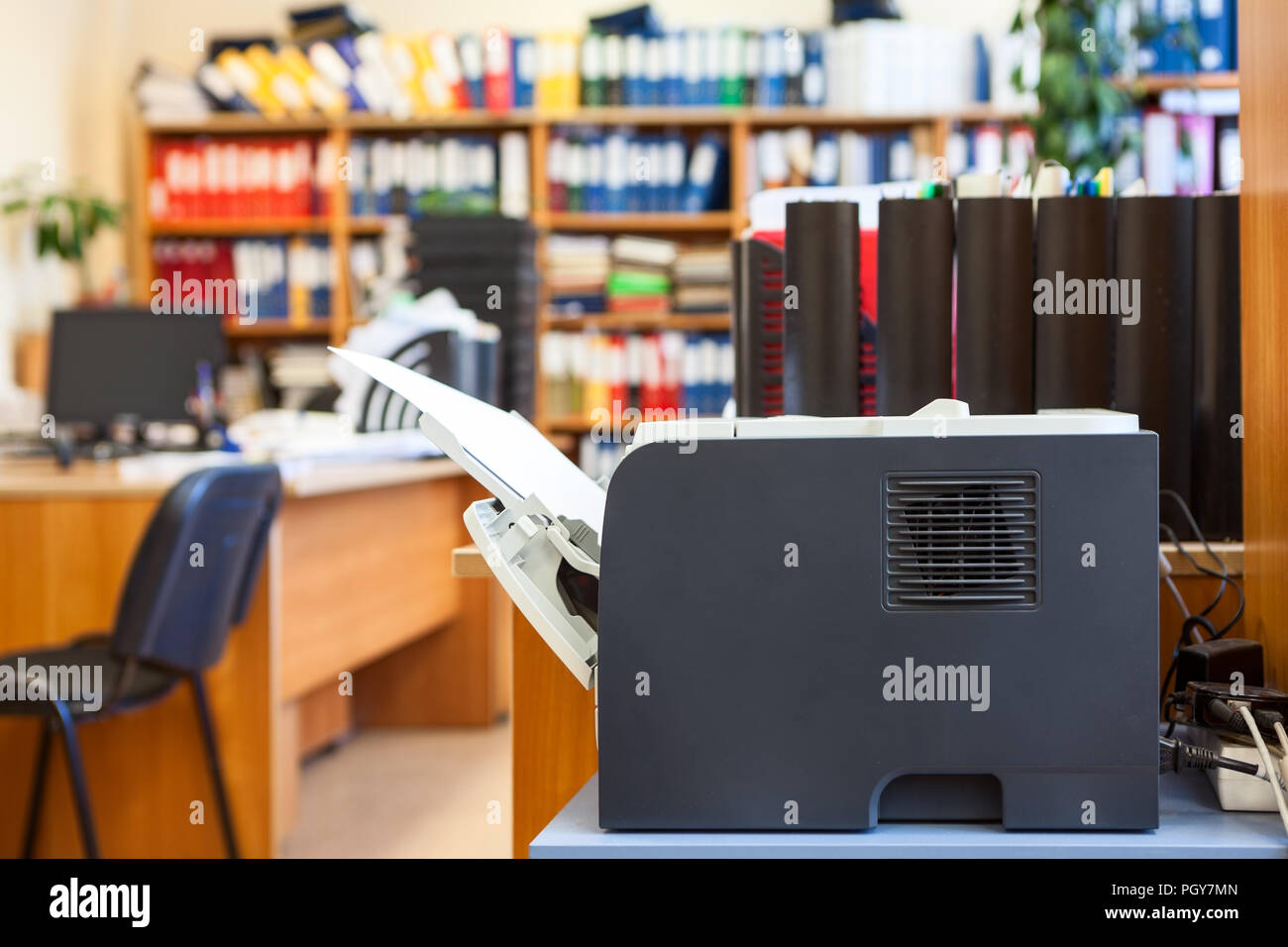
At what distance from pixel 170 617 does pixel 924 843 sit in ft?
5.41

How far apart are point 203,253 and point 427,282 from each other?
1.37 meters

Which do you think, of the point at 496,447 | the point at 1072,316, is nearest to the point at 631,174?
the point at 1072,316

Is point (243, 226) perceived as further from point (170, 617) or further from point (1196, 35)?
point (1196, 35)

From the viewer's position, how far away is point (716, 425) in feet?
2.81

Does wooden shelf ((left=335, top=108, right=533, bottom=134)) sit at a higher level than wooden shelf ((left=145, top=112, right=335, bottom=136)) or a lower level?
lower

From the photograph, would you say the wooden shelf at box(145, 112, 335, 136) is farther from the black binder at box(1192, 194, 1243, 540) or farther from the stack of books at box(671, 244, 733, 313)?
the black binder at box(1192, 194, 1243, 540)

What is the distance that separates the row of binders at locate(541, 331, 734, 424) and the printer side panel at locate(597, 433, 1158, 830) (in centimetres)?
365

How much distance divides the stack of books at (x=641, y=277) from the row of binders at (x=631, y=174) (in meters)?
0.14

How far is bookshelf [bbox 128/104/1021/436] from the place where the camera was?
4480 millimetres

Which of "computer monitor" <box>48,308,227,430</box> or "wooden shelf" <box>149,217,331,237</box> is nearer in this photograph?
"computer monitor" <box>48,308,227,430</box>

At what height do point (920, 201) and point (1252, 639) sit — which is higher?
point (920, 201)

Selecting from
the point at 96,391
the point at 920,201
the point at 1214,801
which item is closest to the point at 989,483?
the point at 1214,801

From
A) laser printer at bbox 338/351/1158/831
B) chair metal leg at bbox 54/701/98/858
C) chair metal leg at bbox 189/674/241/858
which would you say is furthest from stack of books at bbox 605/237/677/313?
laser printer at bbox 338/351/1158/831

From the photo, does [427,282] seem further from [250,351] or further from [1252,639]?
[1252,639]
